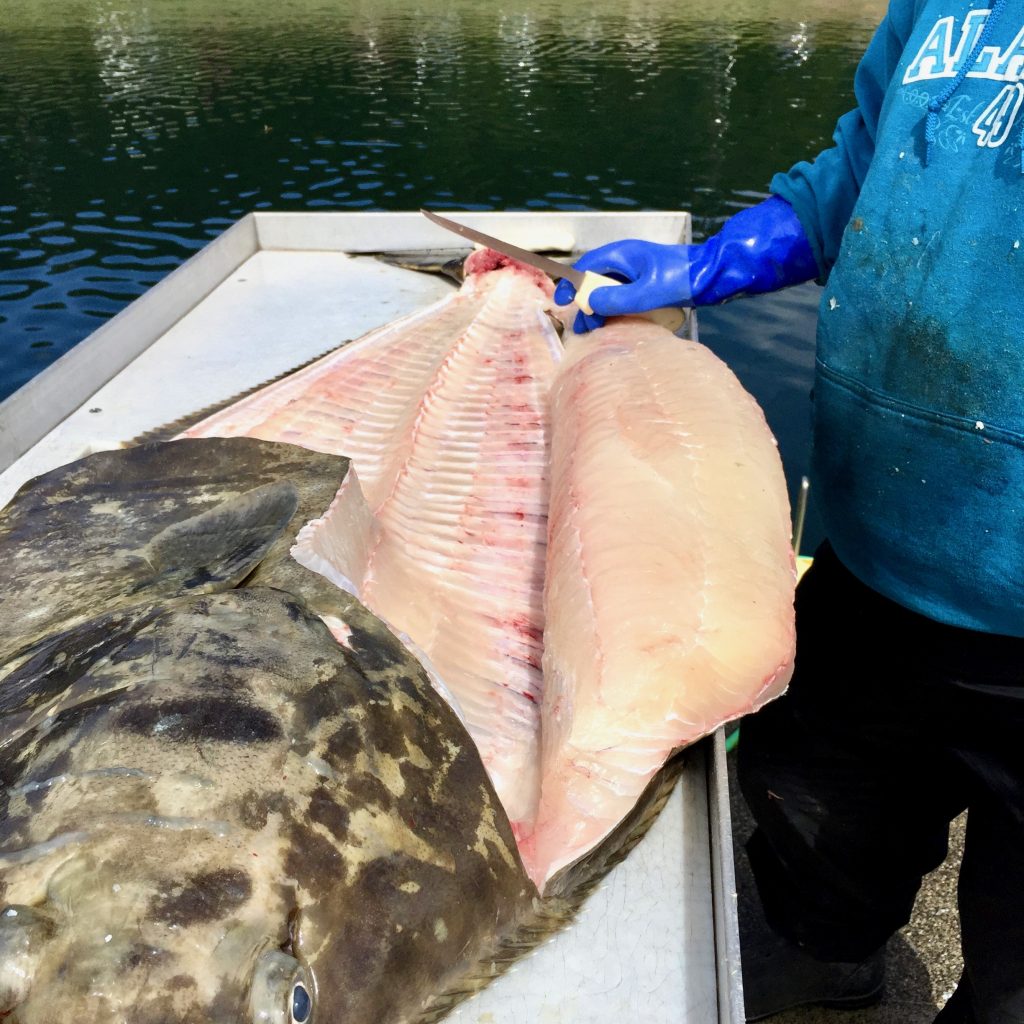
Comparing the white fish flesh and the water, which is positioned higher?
the white fish flesh

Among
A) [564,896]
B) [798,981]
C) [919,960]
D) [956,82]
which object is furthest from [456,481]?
[919,960]

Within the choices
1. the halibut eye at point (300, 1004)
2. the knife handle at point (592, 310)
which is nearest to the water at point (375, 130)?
the knife handle at point (592, 310)

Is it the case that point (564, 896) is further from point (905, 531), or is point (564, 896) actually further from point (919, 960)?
point (919, 960)

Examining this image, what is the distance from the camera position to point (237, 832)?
1304mm

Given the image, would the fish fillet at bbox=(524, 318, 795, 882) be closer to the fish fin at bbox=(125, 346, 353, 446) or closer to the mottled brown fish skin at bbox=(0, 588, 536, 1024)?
the mottled brown fish skin at bbox=(0, 588, 536, 1024)

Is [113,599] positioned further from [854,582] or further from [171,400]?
[171,400]

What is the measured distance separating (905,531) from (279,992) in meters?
1.57

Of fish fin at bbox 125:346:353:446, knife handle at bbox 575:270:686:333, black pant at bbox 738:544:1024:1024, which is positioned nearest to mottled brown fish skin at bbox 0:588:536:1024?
black pant at bbox 738:544:1024:1024

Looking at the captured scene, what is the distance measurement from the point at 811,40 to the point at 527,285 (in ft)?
83.1

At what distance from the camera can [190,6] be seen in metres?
30.4

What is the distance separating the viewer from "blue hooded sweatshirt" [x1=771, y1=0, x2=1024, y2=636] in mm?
1783

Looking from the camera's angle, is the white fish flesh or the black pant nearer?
the white fish flesh

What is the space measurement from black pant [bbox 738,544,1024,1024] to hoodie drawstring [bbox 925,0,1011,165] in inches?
40.8

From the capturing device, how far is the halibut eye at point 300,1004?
4.05 ft
